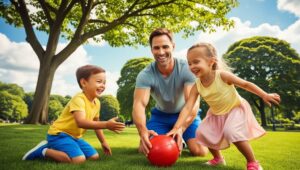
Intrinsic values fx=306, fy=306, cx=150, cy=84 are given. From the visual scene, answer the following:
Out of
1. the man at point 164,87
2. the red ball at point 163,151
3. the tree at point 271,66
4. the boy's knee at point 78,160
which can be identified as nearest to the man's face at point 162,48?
the man at point 164,87

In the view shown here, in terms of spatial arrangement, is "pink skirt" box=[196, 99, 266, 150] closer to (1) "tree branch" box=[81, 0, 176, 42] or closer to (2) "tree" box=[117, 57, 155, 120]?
(1) "tree branch" box=[81, 0, 176, 42]

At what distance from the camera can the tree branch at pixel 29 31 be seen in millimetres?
17000

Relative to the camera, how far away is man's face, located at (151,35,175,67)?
5.61 metres

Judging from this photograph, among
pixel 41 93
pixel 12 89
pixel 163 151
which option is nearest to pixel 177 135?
A: pixel 163 151

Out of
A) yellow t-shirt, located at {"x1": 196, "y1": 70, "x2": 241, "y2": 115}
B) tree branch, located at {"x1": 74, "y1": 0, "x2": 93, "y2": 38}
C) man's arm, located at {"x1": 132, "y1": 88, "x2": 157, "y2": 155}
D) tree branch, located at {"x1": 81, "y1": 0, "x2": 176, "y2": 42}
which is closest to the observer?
man's arm, located at {"x1": 132, "y1": 88, "x2": 157, "y2": 155}

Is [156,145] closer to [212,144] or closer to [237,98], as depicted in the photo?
[212,144]

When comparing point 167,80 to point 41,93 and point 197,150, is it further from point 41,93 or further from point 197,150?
point 41,93

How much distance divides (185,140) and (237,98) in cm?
242

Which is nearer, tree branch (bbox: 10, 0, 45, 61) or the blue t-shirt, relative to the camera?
the blue t-shirt

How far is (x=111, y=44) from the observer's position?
2089 centimetres

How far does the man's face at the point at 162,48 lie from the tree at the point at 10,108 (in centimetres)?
8467

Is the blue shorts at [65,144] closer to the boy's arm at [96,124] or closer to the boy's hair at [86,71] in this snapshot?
the boy's arm at [96,124]

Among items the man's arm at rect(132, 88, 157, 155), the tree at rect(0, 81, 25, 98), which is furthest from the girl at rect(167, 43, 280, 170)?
the tree at rect(0, 81, 25, 98)

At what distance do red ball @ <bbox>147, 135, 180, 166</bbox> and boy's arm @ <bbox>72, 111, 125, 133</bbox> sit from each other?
0.73 m
